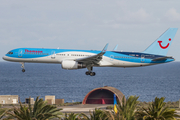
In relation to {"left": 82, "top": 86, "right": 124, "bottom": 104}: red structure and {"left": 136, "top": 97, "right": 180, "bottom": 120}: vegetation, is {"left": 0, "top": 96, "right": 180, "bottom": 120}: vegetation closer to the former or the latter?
{"left": 136, "top": 97, "right": 180, "bottom": 120}: vegetation

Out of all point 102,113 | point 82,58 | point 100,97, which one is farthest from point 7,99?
point 102,113

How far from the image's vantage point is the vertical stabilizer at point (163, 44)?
2514 inches

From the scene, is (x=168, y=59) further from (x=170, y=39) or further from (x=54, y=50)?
(x=54, y=50)

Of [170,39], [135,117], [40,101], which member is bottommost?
[135,117]

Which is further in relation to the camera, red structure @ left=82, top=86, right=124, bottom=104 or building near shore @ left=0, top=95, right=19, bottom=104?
building near shore @ left=0, top=95, right=19, bottom=104

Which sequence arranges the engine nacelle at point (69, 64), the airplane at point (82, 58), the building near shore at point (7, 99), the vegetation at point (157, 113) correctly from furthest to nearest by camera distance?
1. the building near shore at point (7, 99)
2. the airplane at point (82, 58)
3. the engine nacelle at point (69, 64)
4. the vegetation at point (157, 113)

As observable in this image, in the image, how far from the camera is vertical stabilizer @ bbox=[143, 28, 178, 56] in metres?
63.9

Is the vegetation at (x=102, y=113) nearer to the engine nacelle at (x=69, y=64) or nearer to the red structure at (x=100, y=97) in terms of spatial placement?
the engine nacelle at (x=69, y=64)

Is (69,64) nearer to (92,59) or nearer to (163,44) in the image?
(92,59)

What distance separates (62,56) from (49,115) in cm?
3226

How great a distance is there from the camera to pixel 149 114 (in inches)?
1169

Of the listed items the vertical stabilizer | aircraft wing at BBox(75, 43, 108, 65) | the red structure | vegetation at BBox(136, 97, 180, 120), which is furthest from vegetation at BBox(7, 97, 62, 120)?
the red structure

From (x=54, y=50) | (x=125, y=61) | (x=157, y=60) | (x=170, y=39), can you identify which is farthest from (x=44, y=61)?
(x=170, y=39)

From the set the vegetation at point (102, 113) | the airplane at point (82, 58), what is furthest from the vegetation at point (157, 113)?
the airplane at point (82, 58)
